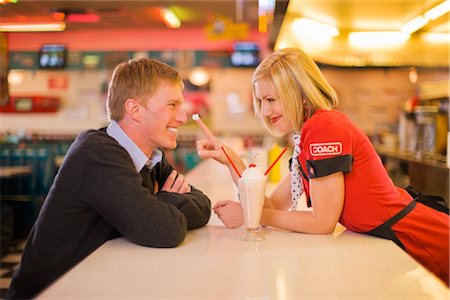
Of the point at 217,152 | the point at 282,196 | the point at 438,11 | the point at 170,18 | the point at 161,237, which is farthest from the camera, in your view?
the point at 170,18

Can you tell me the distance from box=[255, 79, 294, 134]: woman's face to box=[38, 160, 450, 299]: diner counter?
0.39 m

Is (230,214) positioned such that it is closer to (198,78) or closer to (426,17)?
(426,17)

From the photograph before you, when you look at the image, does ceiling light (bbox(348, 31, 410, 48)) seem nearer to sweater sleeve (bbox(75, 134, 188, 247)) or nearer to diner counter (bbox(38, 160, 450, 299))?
diner counter (bbox(38, 160, 450, 299))

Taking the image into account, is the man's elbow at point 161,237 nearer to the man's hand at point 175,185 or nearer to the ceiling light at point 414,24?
the man's hand at point 175,185

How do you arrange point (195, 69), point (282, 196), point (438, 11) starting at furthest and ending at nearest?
point (195, 69), point (438, 11), point (282, 196)

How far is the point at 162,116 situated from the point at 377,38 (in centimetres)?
540

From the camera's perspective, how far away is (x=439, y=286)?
1.03 meters

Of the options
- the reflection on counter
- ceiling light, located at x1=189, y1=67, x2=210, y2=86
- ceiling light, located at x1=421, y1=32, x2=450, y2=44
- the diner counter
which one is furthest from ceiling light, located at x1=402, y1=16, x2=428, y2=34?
the diner counter

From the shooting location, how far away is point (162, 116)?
1.71 metres

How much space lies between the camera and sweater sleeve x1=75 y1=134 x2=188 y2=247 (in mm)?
1393

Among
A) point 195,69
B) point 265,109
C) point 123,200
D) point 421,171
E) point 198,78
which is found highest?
point 195,69

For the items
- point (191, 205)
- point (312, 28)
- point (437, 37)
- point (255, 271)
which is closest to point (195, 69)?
point (312, 28)

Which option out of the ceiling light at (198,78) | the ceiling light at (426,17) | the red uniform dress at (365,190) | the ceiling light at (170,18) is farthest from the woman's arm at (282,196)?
the ceiling light at (198,78)

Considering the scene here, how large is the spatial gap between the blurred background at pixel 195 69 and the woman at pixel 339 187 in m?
3.76
